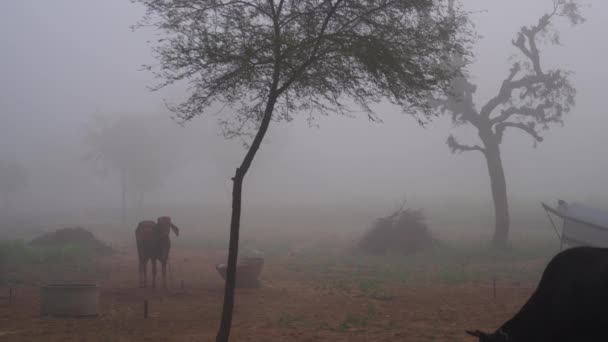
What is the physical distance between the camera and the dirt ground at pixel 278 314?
9.24 m

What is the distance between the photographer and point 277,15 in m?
8.32

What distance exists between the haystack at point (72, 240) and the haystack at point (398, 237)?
12.1 metres

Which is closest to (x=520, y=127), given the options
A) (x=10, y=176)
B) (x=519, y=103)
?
(x=519, y=103)

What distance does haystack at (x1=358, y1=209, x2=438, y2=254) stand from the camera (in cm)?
2531

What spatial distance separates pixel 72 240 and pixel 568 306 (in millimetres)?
26231

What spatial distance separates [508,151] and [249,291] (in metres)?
135

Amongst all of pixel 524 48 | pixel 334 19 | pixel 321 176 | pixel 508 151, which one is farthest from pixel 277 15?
pixel 508 151

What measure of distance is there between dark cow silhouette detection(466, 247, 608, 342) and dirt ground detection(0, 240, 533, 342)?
5434 millimetres

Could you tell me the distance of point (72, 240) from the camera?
2617cm

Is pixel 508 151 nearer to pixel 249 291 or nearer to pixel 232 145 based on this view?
pixel 232 145

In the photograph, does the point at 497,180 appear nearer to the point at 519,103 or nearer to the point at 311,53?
the point at 519,103

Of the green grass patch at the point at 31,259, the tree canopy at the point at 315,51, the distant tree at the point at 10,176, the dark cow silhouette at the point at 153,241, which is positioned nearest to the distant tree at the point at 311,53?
the tree canopy at the point at 315,51

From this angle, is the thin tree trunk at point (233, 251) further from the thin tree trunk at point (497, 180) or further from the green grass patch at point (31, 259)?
the thin tree trunk at point (497, 180)

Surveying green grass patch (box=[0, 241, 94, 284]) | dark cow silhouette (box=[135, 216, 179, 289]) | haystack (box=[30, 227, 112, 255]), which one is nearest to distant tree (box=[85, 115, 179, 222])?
haystack (box=[30, 227, 112, 255])
